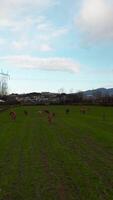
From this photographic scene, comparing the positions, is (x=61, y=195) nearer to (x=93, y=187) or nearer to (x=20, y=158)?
(x=93, y=187)

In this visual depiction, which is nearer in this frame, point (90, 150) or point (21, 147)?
point (90, 150)

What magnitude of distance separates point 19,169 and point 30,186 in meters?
2.53

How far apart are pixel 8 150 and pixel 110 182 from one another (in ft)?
25.5

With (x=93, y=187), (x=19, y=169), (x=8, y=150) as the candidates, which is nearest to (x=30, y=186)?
(x=93, y=187)

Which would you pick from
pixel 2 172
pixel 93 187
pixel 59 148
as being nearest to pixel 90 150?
pixel 59 148

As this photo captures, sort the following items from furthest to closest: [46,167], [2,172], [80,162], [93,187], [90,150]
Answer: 1. [90,150]
2. [80,162]
3. [46,167]
4. [2,172]
5. [93,187]

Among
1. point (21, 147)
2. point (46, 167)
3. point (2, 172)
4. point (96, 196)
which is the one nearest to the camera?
point (96, 196)

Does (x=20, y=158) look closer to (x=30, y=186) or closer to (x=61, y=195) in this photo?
(x=30, y=186)

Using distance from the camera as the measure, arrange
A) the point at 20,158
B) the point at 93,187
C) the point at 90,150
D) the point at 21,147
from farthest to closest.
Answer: the point at 21,147
the point at 90,150
the point at 20,158
the point at 93,187

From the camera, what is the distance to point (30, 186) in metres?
10.0

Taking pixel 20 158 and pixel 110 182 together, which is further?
pixel 20 158

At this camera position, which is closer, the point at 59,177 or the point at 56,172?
the point at 59,177

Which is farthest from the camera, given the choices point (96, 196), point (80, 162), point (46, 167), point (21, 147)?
point (21, 147)

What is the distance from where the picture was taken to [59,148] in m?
17.9
